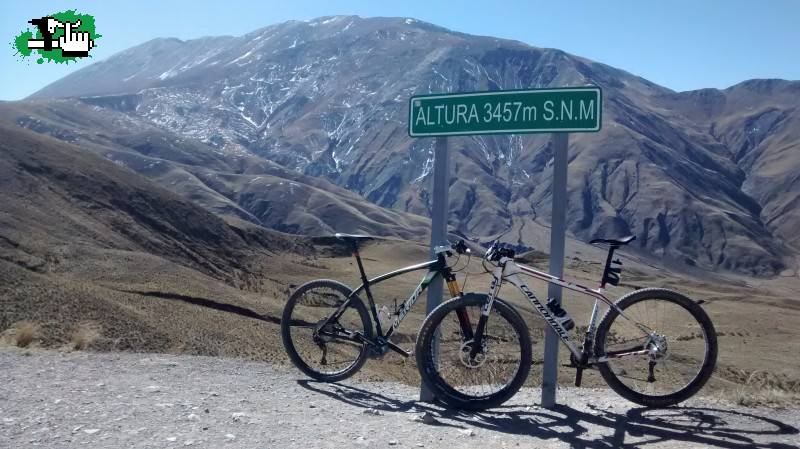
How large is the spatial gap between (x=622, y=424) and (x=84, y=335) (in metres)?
6.06

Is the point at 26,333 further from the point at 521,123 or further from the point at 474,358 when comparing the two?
the point at 521,123

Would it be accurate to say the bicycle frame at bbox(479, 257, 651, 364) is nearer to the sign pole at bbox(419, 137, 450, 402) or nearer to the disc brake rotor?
the disc brake rotor

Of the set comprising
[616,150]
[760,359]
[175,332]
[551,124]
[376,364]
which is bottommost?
[760,359]

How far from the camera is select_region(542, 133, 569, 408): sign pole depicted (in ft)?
21.1

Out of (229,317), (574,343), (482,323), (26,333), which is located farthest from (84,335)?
(229,317)

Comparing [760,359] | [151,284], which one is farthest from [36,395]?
[760,359]

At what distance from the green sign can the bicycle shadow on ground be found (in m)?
2.32

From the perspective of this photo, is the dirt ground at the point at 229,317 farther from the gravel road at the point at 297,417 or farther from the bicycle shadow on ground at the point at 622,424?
the gravel road at the point at 297,417

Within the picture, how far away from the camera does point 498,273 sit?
6359 millimetres

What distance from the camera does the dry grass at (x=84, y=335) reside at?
27.9ft

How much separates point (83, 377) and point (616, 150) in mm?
193094

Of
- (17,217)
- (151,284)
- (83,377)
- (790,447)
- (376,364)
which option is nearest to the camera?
(790,447)

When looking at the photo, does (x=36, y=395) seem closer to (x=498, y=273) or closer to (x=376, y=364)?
(x=498, y=273)

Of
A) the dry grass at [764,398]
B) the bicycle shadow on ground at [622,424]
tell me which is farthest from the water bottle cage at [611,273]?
the dry grass at [764,398]
